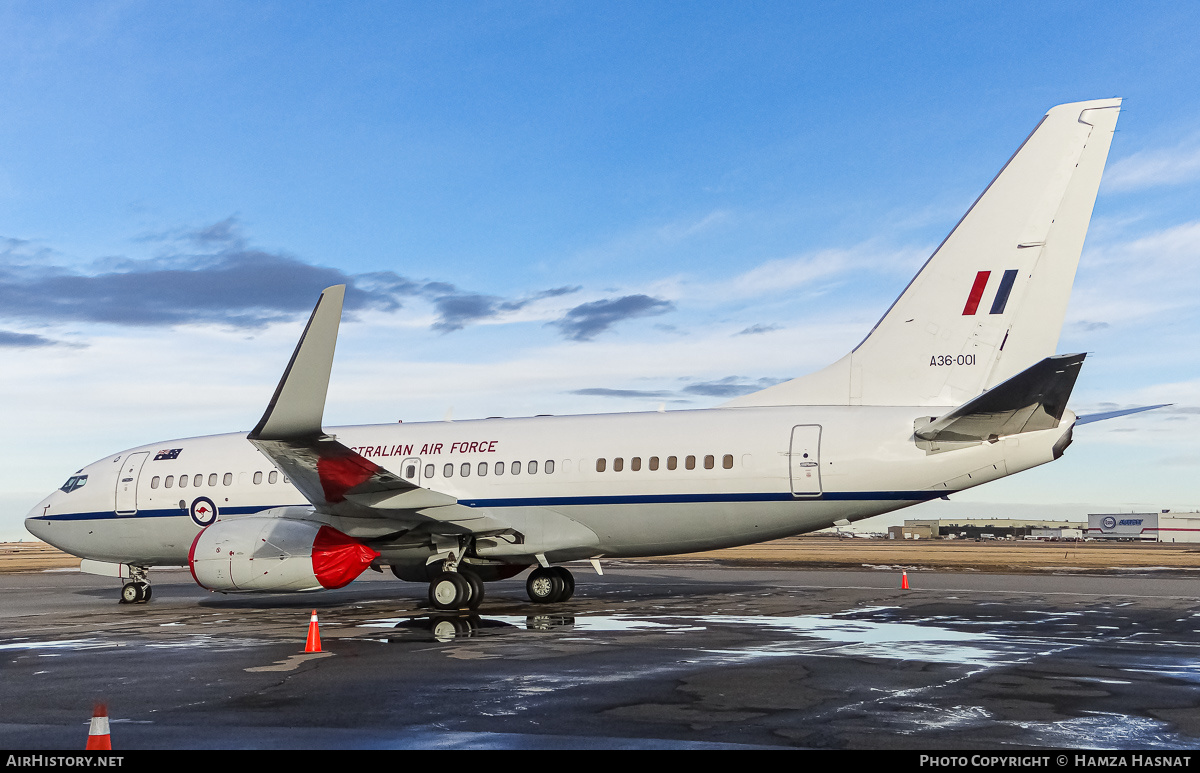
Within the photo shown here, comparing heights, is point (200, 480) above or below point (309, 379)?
below

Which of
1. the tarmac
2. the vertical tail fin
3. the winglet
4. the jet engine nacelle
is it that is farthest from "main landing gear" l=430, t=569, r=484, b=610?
the vertical tail fin

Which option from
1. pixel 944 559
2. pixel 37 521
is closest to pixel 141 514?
pixel 37 521

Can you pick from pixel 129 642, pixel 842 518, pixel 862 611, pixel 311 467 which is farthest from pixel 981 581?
pixel 129 642

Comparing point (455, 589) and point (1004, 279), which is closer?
point (1004, 279)

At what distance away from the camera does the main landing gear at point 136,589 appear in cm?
2195

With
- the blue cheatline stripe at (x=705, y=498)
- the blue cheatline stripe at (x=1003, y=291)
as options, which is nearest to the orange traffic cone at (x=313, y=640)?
the blue cheatline stripe at (x=705, y=498)

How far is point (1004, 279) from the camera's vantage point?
15.9 metres

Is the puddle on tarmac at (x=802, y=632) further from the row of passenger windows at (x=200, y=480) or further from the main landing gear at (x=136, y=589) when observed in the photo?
the main landing gear at (x=136, y=589)

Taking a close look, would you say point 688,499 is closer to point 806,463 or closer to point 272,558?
point 806,463

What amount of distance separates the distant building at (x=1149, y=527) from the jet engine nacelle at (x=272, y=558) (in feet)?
381

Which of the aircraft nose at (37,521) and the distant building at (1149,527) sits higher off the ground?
the aircraft nose at (37,521)

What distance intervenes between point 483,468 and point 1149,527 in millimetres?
120514

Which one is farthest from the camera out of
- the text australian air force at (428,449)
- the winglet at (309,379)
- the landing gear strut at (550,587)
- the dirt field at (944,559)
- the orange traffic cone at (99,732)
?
the dirt field at (944,559)
